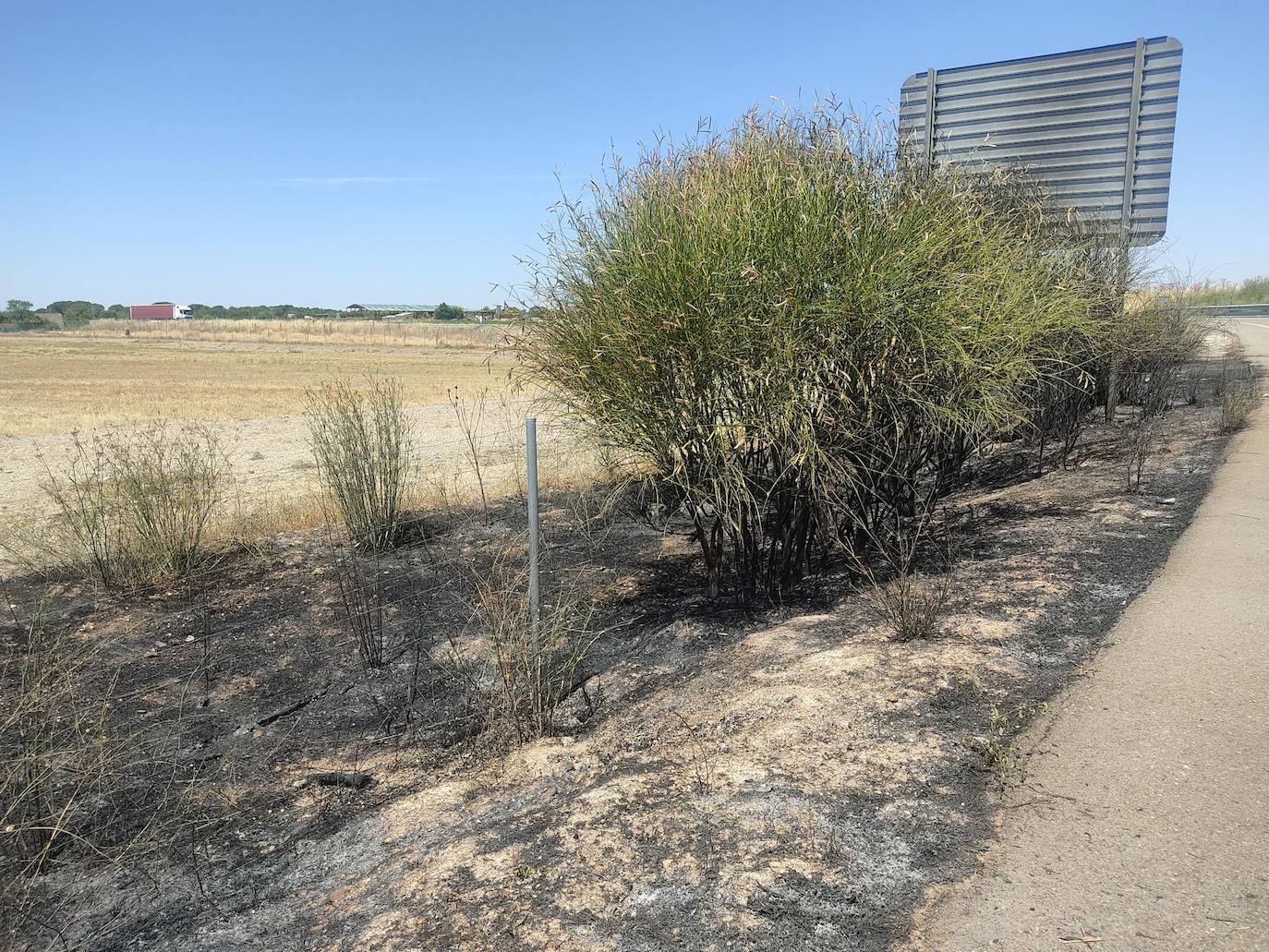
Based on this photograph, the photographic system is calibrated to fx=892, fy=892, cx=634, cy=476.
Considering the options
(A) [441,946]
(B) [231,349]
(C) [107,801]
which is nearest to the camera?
(A) [441,946]

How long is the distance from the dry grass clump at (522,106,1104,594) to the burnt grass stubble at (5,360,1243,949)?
934mm

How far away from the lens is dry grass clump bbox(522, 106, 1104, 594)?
4.93m

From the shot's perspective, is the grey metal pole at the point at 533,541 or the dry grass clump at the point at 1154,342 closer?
the grey metal pole at the point at 533,541

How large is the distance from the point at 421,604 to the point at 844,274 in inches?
146

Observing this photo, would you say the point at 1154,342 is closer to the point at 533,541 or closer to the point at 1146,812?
the point at 533,541

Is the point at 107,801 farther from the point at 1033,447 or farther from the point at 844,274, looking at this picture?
the point at 1033,447

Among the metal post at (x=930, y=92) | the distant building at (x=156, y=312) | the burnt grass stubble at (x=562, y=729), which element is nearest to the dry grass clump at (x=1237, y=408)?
the burnt grass stubble at (x=562, y=729)

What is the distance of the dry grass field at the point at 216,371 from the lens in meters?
19.5

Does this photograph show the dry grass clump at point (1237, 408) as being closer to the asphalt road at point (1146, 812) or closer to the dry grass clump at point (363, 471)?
the asphalt road at point (1146, 812)

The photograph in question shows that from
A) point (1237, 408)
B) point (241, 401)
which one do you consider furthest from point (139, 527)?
point (241, 401)

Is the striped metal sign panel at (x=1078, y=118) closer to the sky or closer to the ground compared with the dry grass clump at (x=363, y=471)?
closer to the sky

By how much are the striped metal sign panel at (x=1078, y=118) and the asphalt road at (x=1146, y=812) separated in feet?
23.7

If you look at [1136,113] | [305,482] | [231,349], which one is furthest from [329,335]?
[1136,113]

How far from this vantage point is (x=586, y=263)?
564 centimetres
